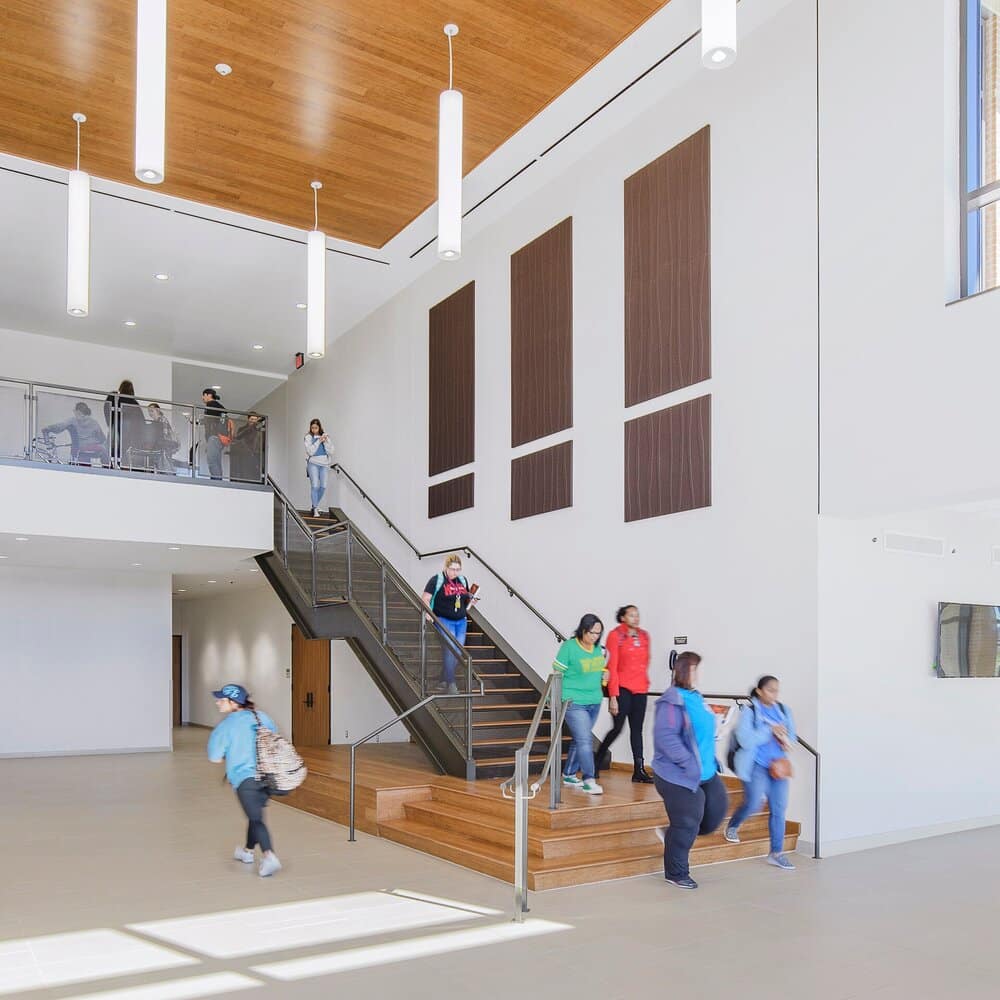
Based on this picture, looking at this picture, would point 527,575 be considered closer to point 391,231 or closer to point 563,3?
point 391,231

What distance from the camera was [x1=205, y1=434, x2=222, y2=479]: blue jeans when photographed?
45.9 feet

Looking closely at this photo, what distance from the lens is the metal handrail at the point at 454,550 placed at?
11023 mm

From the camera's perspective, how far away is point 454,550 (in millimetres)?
13211

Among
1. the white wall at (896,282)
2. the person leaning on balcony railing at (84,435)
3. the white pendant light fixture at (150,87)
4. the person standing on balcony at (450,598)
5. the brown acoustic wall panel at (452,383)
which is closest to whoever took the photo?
the white pendant light fixture at (150,87)

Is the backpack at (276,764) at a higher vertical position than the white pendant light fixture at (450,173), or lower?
lower

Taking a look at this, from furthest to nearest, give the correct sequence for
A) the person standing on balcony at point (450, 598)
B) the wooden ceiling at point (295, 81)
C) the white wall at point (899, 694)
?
the person standing on balcony at point (450, 598) → the wooden ceiling at point (295, 81) → the white wall at point (899, 694)

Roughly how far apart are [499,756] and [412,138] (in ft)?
21.4

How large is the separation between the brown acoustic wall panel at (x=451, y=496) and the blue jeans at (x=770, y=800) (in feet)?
20.9

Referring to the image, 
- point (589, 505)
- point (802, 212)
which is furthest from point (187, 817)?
point (802, 212)

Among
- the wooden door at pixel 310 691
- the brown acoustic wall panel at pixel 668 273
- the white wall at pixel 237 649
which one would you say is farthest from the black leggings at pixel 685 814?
the white wall at pixel 237 649

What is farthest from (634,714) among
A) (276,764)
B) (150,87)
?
(150,87)

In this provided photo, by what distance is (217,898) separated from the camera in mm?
6492

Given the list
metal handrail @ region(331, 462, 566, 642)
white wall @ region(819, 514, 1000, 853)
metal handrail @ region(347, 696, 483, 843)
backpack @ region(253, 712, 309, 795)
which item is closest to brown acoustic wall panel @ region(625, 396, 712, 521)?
white wall @ region(819, 514, 1000, 853)

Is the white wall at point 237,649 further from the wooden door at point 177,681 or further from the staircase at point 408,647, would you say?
the staircase at point 408,647
